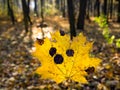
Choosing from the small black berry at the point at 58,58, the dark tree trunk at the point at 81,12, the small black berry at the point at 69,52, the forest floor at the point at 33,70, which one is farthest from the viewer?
the dark tree trunk at the point at 81,12

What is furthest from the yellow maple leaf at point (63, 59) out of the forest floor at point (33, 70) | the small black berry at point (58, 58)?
the forest floor at point (33, 70)

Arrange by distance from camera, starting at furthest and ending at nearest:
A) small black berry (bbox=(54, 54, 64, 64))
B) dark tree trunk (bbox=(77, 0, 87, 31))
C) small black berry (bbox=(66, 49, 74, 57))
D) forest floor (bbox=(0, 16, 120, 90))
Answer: dark tree trunk (bbox=(77, 0, 87, 31))
forest floor (bbox=(0, 16, 120, 90))
small black berry (bbox=(66, 49, 74, 57))
small black berry (bbox=(54, 54, 64, 64))

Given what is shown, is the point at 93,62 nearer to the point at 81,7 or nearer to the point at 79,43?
the point at 79,43

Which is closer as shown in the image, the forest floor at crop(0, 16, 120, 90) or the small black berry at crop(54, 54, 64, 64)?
the small black berry at crop(54, 54, 64, 64)

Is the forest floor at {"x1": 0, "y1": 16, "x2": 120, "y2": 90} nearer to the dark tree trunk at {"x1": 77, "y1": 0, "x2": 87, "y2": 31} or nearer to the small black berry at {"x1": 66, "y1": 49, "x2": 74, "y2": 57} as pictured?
the small black berry at {"x1": 66, "y1": 49, "x2": 74, "y2": 57}

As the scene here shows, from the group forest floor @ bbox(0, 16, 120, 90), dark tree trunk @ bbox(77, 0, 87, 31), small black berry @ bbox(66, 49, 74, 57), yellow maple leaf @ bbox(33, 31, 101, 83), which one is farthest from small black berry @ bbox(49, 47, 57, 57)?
dark tree trunk @ bbox(77, 0, 87, 31)

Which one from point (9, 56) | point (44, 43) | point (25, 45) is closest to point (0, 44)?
point (25, 45)

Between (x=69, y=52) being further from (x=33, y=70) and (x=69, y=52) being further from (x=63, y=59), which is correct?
(x=33, y=70)

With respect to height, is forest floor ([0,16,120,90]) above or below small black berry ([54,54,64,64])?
below

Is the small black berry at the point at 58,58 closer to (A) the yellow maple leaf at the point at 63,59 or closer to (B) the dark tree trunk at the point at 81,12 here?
(A) the yellow maple leaf at the point at 63,59
